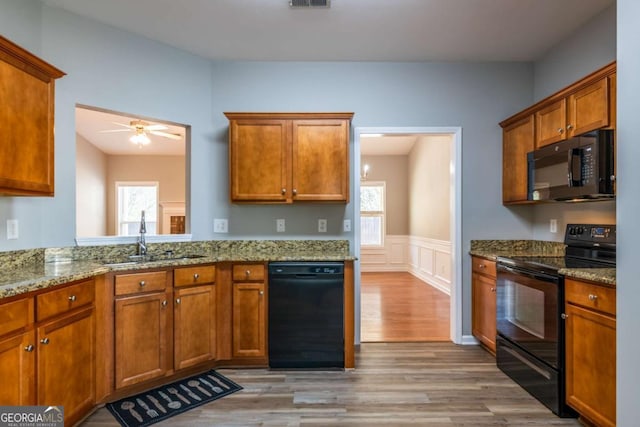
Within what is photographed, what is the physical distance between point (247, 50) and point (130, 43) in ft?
3.18

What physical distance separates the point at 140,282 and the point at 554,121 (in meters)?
3.30

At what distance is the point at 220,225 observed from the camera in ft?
11.2

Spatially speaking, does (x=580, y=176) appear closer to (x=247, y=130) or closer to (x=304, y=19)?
(x=304, y=19)

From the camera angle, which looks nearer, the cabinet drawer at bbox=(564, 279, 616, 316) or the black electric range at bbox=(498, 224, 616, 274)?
the cabinet drawer at bbox=(564, 279, 616, 316)

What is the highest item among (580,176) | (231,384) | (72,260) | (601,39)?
(601,39)

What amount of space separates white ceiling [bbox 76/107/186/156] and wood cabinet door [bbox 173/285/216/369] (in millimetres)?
4082

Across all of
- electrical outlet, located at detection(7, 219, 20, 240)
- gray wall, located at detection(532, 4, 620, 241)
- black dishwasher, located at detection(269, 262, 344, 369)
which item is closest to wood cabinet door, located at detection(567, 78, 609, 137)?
gray wall, located at detection(532, 4, 620, 241)

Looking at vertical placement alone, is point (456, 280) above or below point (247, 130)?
below

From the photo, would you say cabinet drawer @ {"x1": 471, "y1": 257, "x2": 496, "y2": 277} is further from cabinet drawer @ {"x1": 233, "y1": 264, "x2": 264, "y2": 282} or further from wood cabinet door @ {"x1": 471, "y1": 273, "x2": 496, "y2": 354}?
cabinet drawer @ {"x1": 233, "y1": 264, "x2": 264, "y2": 282}

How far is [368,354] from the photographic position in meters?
3.25

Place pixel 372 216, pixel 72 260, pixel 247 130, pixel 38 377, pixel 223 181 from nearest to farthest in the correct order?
pixel 38 377, pixel 72 260, pixel 247 130, pixel 223 181, pixel 372 216

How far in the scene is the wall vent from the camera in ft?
8.41

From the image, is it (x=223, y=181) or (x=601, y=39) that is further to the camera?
(x=223, y=181)

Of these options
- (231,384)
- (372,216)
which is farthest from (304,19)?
(372,216)
